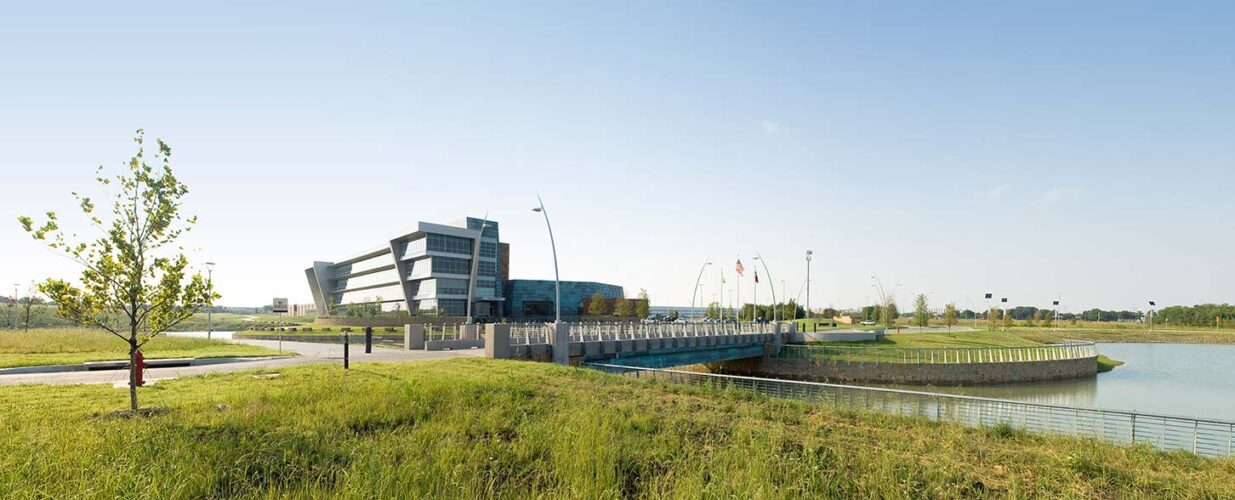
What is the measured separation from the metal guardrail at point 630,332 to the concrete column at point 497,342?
1560 mm

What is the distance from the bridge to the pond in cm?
1195

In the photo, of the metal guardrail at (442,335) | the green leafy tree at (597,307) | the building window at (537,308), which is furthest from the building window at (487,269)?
the metal guardrail at (442,335)

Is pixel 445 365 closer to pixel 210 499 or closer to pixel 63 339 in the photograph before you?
pixel 210 499

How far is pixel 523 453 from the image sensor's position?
8.28m

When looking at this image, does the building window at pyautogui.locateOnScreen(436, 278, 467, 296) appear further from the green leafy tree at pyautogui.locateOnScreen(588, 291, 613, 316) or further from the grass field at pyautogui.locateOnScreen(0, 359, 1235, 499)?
the grass field at pyautogui.locateOnScreen(0, 359, 1235, 499)

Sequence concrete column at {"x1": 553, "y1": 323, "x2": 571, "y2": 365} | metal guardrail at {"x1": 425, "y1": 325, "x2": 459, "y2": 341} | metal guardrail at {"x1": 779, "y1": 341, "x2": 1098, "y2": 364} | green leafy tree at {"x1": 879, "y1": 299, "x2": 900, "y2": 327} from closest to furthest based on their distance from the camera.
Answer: concrete column at {"x1": 553, "y1": 323, "x2": 571, "y2": 365}, metal guardrail at {"x1": 425, "y1": 325, "x2": 459, "y2": 341}, metal guardrail at {"x1": 779, "y1": 341, "x2": 1098, "y2": 364}, green leafy tree at {"x1": 879, "y1": 299, "x2": 900, "y2": 327}

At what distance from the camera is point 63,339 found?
95.5ft

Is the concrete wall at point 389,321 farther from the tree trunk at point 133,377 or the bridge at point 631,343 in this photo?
the tree trunk at point 133,377

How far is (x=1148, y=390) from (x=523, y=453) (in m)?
43.3

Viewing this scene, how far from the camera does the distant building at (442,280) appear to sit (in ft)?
276

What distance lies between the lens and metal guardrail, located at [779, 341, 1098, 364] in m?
42.6

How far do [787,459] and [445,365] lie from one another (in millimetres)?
14221

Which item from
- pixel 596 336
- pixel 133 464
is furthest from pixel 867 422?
pixel 596 336

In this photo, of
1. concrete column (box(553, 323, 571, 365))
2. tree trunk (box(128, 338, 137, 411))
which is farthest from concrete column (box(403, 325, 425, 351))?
tree trunk (box(128, 338, 137, 411))
